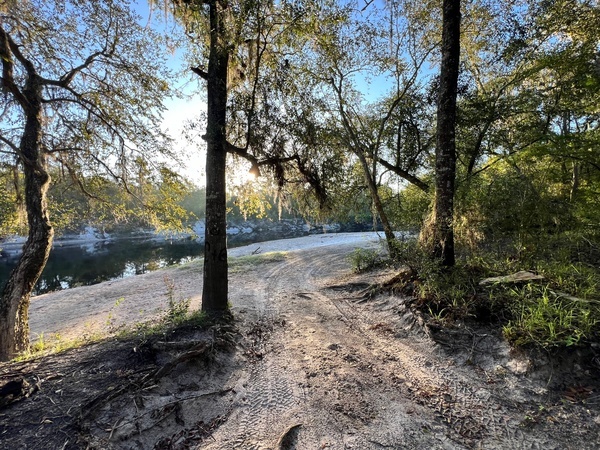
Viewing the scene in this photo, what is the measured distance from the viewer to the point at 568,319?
330cm

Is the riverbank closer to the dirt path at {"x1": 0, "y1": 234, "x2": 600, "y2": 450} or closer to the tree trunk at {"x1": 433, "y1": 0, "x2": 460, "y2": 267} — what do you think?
the dirt path at {"x1": 0, "y1": 234, "x2": 600, "y2": 450}

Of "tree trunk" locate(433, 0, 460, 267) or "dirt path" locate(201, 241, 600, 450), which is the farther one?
"tree trunk" locate(433, 0, 460, 267)

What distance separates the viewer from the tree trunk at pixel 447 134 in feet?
18.3

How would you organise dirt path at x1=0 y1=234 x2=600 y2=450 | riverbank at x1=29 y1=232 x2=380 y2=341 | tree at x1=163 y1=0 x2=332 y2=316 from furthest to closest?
riverbank at x1=29 y1=232 x2=380 y2=341 < tree at x1=163 y1=0 x2=332 y2=316 < dirt path at x1=0 y1=234 x2=600 y2=450

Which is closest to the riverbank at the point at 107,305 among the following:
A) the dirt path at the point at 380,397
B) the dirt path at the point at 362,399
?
the dirt path at the point at 362,399

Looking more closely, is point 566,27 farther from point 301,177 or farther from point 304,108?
point 301,177

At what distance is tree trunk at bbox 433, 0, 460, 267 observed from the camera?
5.58 meters

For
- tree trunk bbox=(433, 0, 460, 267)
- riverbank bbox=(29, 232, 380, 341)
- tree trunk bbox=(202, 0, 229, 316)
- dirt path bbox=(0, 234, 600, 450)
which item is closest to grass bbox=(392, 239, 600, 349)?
dirt path bbox=(0, 234, 600, 450)

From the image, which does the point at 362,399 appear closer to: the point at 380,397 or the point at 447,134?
the point at 380,397

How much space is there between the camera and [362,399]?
3082 millimetres

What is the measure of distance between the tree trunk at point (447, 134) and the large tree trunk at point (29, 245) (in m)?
8.28

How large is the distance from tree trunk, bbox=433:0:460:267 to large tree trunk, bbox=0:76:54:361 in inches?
326

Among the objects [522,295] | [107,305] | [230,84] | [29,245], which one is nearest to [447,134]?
[522,295]

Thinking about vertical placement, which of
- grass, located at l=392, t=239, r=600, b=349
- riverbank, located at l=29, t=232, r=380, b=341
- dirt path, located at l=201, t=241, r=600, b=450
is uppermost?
grass, located at l=392, t=239, r=600, b=349
